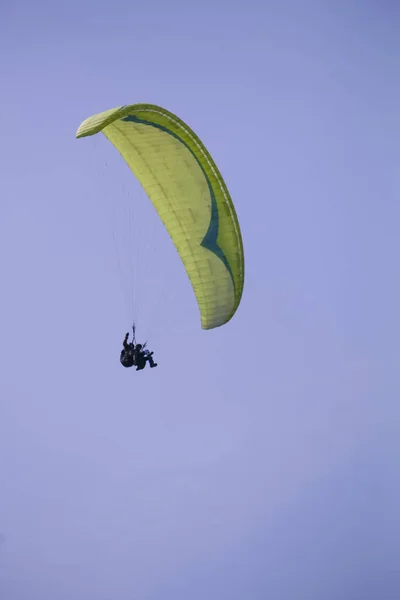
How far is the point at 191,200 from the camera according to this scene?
36625mm

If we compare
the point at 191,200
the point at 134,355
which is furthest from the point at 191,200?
the point at 134,355

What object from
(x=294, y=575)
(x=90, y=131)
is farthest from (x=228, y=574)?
(x=90, y=131)

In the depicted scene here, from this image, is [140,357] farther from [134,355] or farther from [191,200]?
[191,200]

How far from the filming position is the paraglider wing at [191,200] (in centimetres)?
3566

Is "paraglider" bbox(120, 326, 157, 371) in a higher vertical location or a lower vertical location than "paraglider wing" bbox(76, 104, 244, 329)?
lower

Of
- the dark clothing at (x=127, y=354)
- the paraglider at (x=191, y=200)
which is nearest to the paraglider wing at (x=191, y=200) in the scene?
the paraglider at (x=191, y=200)

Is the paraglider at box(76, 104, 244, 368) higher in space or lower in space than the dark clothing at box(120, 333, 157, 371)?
higher

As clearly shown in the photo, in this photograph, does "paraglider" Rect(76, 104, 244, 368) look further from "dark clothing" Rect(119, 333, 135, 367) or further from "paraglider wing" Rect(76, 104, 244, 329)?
"dark clothing" Rect(119, 333, 135, 367)

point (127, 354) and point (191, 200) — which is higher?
point (191, 200)

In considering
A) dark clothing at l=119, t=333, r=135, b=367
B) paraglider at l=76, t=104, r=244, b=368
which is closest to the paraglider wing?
paraglider at l=76, t=104, r=244, b=368

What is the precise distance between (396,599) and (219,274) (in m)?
80.3

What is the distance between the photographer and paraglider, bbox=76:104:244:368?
1404 inches

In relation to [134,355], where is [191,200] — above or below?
above

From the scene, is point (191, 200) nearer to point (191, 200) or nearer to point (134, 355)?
point (191, 200)
